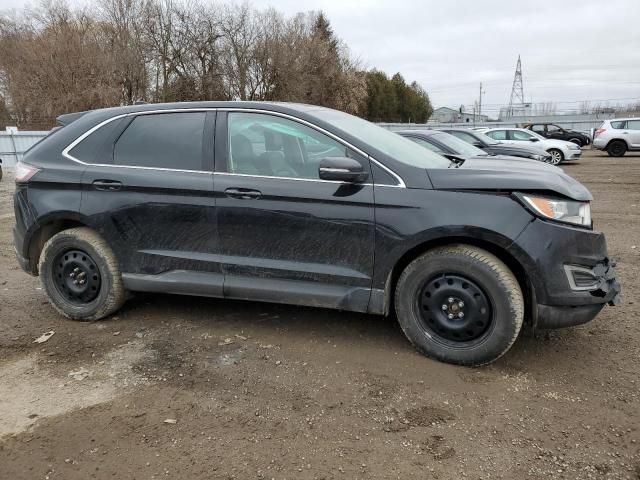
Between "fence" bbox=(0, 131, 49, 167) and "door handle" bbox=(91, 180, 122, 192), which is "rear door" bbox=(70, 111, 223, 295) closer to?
"door handle" bbox=(91, 180, 122, 192)

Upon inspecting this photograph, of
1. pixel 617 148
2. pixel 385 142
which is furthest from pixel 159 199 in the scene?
pixel 617 148

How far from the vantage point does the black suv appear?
3180 mm

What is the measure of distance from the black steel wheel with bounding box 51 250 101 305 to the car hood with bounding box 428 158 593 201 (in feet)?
8.98

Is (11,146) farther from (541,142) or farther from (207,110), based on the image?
(541,142)

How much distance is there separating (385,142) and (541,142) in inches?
662

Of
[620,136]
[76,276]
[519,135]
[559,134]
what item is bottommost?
[76,276]

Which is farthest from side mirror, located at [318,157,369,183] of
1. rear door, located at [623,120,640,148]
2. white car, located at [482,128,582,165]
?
rear door, located at [623,120,640,148]

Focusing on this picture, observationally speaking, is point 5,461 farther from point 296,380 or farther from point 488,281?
point 488,281

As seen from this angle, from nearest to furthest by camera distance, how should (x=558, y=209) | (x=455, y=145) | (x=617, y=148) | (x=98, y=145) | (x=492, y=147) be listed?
(x=558, y=209) < (x=98, y=145) < (x=455, y=145) < (x=492, y=147) < (x=617, y=148)

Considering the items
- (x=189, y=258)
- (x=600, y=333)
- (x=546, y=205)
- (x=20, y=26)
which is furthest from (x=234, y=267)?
(x=20, y=26)

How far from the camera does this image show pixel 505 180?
126 inches

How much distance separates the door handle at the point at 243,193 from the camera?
3.58 m

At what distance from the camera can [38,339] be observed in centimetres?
396

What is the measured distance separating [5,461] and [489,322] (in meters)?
2.79
